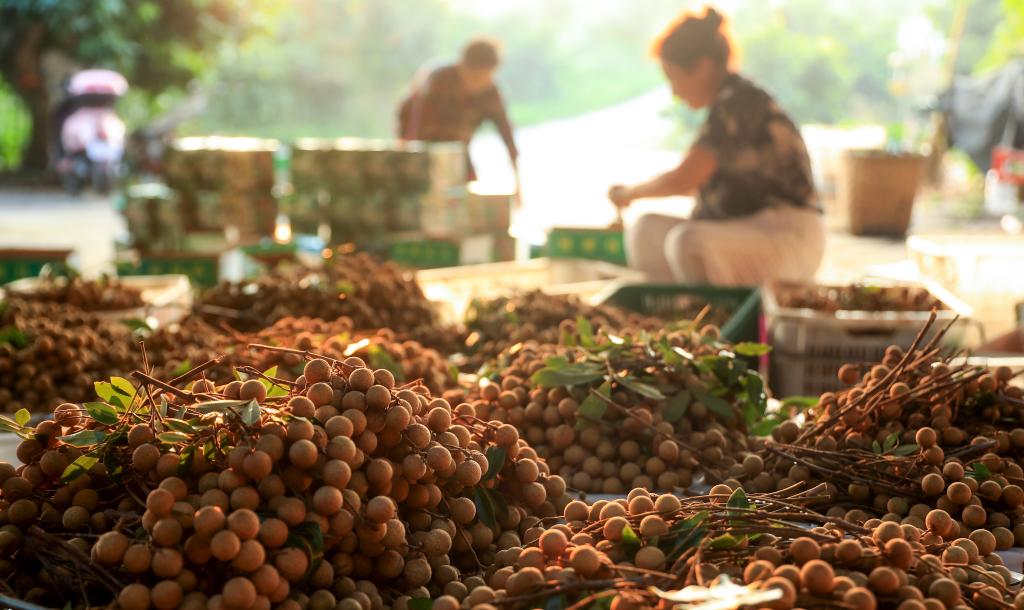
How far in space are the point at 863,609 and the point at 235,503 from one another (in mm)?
572

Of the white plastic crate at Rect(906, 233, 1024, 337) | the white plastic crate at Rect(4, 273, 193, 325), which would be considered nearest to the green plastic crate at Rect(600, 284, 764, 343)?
the white plastic crate at Rect(906, 233, 1024, 337)

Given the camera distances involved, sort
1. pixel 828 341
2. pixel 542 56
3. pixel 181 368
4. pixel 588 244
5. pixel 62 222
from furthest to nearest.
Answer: pixel 542 56, pixel 62 222, pixel 588 244, pixel 828 341, pixel 181 368

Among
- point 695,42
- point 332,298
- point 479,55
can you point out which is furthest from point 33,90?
point 332,298

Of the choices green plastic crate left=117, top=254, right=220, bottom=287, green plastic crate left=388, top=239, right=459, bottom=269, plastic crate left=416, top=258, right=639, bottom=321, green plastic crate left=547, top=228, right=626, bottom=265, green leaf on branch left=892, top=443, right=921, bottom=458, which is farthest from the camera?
green plastic crate left=388, top=239, right=459, bottom=269

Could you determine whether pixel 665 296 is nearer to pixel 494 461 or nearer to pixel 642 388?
pixel 642 388

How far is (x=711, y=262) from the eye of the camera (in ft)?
13.2

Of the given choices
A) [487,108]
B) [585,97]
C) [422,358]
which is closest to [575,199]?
[487,108]

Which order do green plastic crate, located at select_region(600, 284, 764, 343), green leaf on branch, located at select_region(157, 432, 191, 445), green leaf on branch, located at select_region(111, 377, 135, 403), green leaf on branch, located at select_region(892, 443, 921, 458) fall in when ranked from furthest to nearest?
green plastic crate, located at select_region(600, 284, 764, 343) → green leaf on branch, located at select_region(892, 443, 921, 458) → green leaf on branch, located at select_region(111, 377, 135, 403) → green leaf on branch, located at select_region(157, 432, 191, 445)

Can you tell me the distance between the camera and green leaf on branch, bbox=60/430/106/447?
117 cm

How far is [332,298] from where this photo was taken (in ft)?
9.34

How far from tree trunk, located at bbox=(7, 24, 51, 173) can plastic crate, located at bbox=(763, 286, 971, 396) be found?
12.7 metres

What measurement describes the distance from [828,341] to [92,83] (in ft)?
43.7

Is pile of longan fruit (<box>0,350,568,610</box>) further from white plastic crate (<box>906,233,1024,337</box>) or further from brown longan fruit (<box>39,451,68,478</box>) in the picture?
white plastic crate (<box>906,233,1024,337</box>)

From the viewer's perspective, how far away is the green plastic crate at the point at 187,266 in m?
4.46
